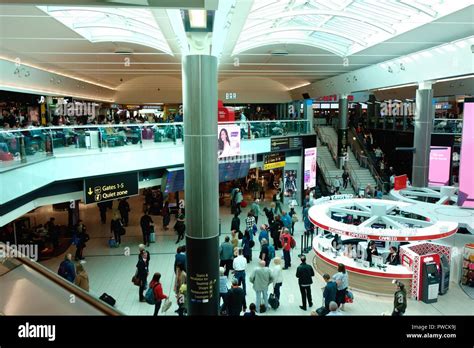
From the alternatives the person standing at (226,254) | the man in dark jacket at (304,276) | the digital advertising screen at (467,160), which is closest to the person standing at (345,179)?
the digital advertising screen at (467,160)

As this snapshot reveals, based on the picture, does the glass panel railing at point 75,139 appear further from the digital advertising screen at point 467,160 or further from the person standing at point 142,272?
the digital advertising screen at point 467,160

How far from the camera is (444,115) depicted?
26.8m

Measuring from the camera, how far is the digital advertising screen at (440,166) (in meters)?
19.0

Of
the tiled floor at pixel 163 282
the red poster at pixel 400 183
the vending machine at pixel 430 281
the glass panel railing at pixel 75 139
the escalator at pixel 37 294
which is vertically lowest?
the tiled floor at pixel 163 282

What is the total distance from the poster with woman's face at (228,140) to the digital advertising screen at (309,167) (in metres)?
7.15

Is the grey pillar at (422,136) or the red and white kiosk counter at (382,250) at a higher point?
the grey pillar at (422,136)

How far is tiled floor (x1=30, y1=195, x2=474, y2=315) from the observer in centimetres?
874

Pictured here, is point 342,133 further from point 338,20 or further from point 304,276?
point 304,276

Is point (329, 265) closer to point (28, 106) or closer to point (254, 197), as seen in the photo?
point (254, 197)

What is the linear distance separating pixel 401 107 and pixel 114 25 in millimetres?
21527

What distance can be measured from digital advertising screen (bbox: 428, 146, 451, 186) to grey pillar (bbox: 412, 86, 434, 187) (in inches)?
109

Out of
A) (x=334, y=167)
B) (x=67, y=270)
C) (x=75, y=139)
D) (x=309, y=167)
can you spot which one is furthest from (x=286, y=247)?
(x=334, y=167)

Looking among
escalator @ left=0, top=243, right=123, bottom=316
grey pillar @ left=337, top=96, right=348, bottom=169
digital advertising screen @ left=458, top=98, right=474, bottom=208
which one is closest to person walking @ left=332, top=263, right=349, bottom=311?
escalator @ left=0, top=243, right=123, bottom=316

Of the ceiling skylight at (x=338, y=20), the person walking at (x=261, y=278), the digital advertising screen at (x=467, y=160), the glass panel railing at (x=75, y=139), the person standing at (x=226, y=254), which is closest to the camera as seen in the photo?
the glass panel railing at (x=75, y=139)
